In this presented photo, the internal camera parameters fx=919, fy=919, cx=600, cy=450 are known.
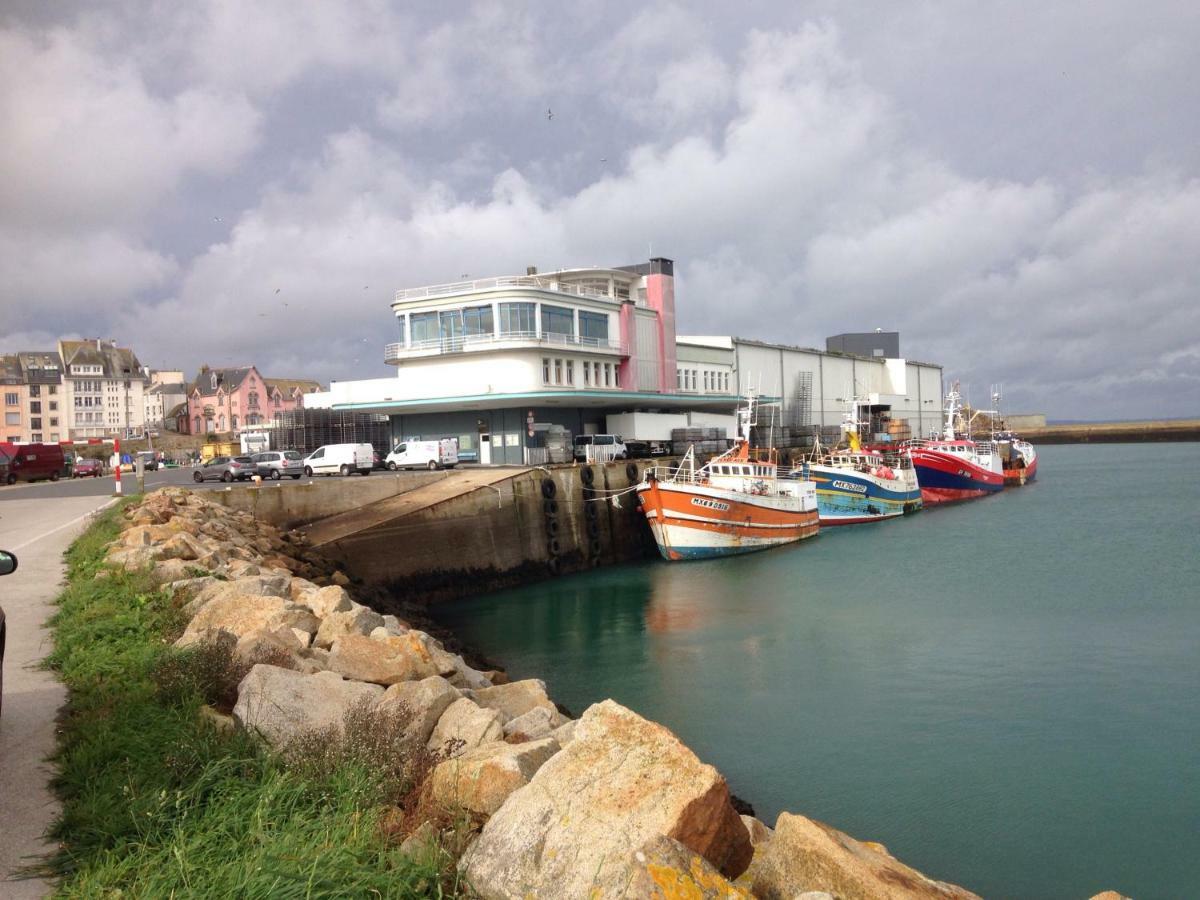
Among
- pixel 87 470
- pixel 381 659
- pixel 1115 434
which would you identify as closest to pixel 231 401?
pixel 87 470

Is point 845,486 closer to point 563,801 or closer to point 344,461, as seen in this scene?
point 344,461

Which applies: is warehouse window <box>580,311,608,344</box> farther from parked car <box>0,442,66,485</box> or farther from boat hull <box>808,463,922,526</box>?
parked car <box>0,442,66,485</box>

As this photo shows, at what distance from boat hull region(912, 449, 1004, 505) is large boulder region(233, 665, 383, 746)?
2249 inches

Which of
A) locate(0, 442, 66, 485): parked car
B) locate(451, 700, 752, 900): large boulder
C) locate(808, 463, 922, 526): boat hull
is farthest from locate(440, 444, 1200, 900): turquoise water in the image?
locate(0, 442, 66, 485): parked car

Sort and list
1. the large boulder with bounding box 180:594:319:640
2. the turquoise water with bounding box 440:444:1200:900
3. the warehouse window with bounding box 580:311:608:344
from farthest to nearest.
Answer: the warehouse window with bounding box 580:311:608:344
the turquoise water with bounding box 440:444:1200:900
the large boulder with bounding box 180:594:319:640

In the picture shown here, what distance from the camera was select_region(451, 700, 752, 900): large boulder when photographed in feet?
18.6

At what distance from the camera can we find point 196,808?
6273mm

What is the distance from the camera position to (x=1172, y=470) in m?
81.1

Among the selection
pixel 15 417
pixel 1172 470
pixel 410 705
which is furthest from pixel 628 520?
pixel 15 417

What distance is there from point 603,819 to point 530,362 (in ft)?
141

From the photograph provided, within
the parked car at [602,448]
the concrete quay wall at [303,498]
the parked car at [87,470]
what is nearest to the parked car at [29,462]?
the parked car at [87,470]

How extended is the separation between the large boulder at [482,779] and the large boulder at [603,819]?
0.90 feet

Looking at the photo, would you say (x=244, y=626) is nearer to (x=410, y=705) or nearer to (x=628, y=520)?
(x=410, y=705)

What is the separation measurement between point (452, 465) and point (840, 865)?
135ft
